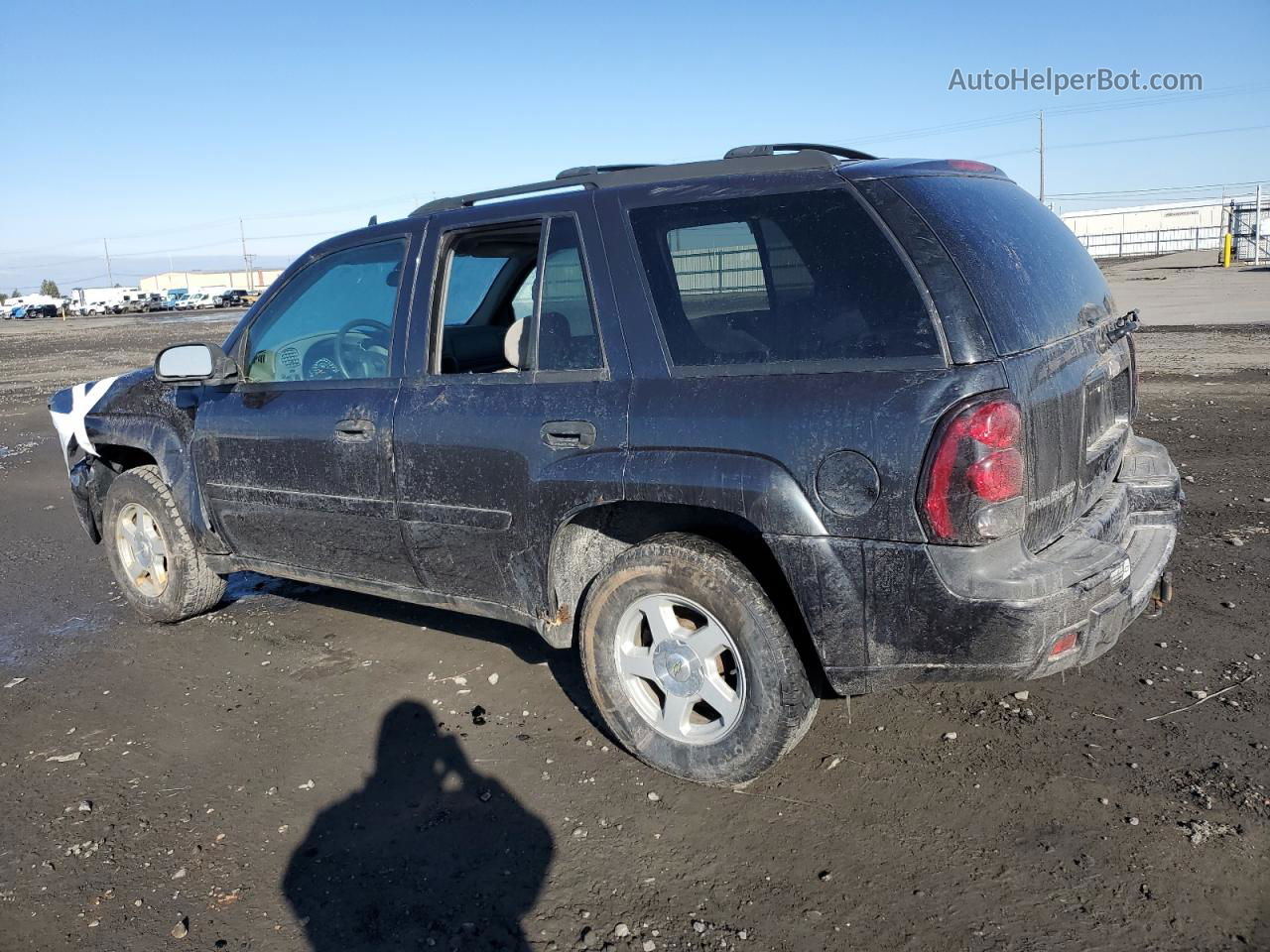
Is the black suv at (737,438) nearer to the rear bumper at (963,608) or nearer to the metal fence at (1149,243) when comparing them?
the rear bumper at (963,608)

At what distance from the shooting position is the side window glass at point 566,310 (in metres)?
3.47

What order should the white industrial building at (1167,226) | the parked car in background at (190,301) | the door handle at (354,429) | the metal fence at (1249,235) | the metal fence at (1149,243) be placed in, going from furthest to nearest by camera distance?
the parked car in background at (190,301), the metal fence at (1149,243), the white industrial building at (1167,226), the metal fence at (1249,235), the door handle at (354,429)

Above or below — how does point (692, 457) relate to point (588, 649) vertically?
above

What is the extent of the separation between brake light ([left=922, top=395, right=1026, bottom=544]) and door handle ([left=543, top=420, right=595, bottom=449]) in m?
1.15

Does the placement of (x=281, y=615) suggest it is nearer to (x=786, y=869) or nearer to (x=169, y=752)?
(x=169, y=752)

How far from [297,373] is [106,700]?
5.54 ft

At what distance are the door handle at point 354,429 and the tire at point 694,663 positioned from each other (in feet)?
3.87

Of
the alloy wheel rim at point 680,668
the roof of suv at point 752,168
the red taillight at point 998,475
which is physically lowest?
the alloy wheel rim at point 680,668

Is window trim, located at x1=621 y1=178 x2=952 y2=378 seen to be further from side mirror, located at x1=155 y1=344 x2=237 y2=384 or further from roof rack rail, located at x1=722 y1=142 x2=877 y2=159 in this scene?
side mirror, located at x1=155 y1=344 x2=237 y2=384

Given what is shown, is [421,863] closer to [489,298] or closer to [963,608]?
[963,608]

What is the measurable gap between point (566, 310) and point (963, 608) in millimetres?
1685

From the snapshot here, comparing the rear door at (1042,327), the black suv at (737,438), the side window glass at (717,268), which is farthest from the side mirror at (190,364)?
the rear door at (1042,327)

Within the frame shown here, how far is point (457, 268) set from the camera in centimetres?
415

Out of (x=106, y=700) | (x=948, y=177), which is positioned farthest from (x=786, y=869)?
(x=106, y=700)
